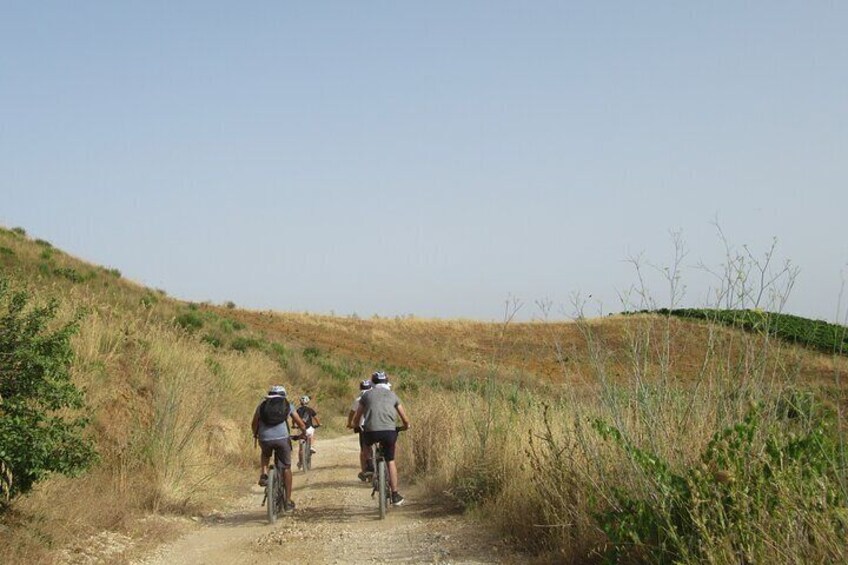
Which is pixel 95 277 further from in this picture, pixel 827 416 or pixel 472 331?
pixel 472 331

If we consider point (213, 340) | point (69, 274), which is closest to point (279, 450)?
point (213, 340)

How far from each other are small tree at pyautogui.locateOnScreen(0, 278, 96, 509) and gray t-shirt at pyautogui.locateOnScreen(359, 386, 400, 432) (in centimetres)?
428

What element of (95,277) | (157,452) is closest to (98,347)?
(157,452)

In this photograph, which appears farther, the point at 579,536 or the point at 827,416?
the point at 579,536

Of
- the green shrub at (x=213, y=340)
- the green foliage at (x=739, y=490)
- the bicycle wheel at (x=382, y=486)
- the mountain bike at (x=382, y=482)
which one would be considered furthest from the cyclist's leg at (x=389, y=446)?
the green shrub at (x=213, y=340)

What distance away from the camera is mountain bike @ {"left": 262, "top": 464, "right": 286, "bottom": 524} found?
11.0 metres

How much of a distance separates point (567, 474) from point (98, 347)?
9789mm

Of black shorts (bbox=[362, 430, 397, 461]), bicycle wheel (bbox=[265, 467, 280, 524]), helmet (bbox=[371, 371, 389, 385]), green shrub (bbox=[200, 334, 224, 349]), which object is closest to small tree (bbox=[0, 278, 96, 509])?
bicycle wheel (bbox=[265, 467, 280, 524])

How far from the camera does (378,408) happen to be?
11.9m

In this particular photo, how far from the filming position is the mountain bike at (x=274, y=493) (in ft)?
36.2

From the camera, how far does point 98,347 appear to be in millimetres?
14516

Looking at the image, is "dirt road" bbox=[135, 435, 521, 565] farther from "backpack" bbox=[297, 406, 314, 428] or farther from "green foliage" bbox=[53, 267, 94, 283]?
"green foliage" bbox=[53, 267, 94, 283]

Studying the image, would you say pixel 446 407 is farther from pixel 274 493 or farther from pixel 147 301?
pixel 147 301

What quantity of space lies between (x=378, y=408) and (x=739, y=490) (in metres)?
7.28
